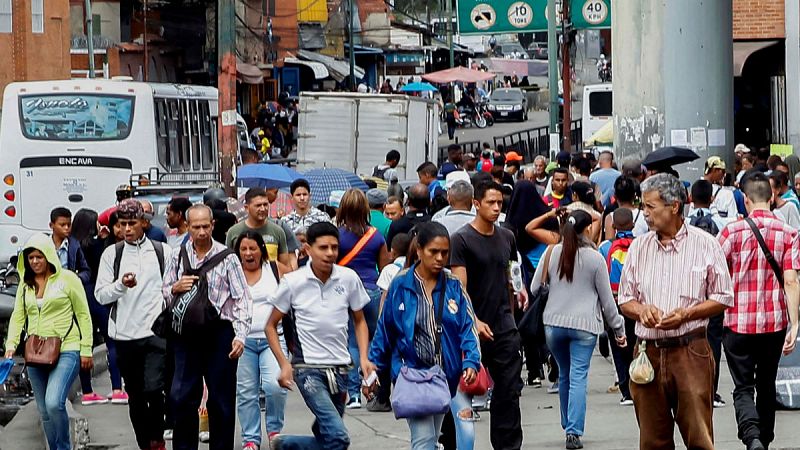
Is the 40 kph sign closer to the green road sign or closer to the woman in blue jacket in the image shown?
the green road sign

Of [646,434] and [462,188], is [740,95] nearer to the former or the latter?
[462,188]

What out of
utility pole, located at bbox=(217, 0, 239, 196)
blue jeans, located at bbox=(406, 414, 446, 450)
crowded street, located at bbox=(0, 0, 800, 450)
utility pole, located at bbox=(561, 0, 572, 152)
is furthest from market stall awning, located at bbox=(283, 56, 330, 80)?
blue jeans, located at bbox=(406, 414, 446, 450)

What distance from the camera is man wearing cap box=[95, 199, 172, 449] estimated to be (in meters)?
10.7

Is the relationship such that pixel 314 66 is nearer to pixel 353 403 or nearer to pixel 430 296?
pixel 353 403

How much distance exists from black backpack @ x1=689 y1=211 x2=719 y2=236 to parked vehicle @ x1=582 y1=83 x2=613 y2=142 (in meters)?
29.5

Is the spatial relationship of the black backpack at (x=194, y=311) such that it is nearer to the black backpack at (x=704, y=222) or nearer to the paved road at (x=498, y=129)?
the black backpack at (x=704, y=222)

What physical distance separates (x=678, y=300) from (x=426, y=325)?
4.34 ft

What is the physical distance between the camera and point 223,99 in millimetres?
→ 22781

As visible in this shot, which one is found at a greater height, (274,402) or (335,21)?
(335,21)

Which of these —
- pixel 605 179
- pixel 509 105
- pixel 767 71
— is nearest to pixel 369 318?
pixel 605 179

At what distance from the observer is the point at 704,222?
12.3 m

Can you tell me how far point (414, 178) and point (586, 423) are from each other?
821 inches

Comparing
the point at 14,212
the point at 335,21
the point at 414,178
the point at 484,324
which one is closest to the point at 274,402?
the point at 484,324

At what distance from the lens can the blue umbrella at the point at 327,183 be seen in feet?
65.9
